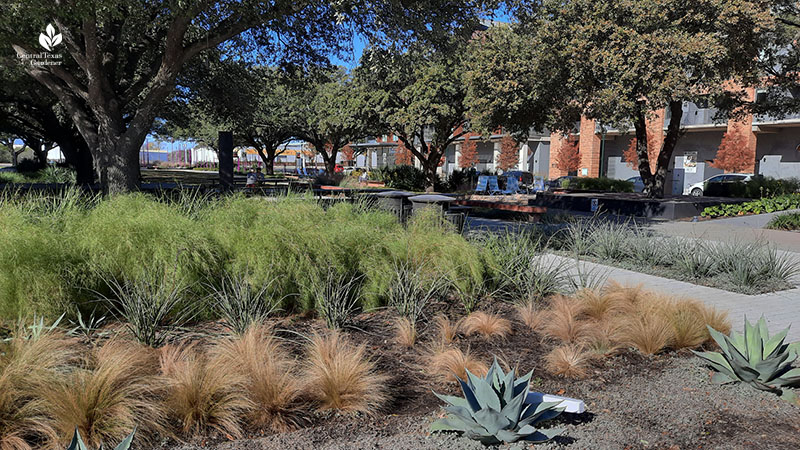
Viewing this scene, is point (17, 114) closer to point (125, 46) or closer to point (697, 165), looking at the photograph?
point (125, 46)

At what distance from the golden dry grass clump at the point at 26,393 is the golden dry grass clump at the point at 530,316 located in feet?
12.0

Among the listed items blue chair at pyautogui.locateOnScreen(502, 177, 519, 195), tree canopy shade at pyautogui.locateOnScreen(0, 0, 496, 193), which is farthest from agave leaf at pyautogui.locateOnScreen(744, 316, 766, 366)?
blue chair at pyautogui.locateOnScreen(502, 177, 519, 195)

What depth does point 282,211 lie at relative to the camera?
6.28 metres

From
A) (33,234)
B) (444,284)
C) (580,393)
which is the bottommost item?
(580,393)

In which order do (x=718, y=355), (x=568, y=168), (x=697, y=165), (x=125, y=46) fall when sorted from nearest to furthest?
(x=718, y=355) < (x=125, y=46) < (x=697, y=165) < (x=568, y=168)

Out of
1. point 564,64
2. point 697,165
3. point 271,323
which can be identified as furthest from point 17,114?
point 697,165

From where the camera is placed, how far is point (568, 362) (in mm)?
4102

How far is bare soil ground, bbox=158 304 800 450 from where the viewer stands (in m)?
3.07

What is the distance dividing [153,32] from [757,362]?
13.5 metres

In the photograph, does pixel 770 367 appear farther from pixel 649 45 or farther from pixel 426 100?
pixel 426 100

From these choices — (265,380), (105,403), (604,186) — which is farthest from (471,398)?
(604,186)

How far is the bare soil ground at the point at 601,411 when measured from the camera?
10.1 ft

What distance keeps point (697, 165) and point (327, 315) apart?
45.1m

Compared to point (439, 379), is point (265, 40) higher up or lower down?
higher up
